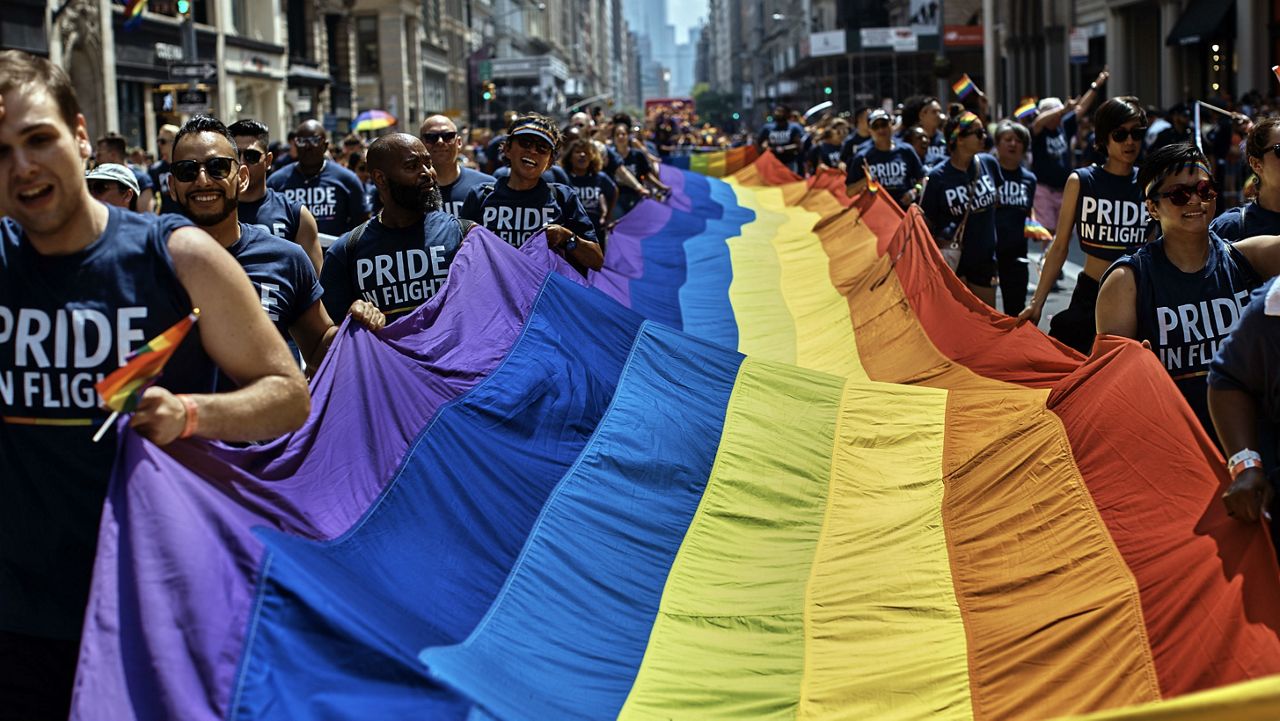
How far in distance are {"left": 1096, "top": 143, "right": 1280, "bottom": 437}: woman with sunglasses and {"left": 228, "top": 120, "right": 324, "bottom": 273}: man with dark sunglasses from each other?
146 inches

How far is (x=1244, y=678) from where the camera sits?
403cm

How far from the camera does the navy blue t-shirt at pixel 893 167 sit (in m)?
16.8

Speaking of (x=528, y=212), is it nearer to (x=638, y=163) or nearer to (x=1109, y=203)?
(x=1109, y=203)

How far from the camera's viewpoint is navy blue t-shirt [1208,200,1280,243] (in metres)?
6.49

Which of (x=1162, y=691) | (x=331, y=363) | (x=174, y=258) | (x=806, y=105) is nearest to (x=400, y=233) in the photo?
(x=331, y=363)

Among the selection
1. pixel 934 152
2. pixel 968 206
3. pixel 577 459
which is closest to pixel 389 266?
pixel 577 459

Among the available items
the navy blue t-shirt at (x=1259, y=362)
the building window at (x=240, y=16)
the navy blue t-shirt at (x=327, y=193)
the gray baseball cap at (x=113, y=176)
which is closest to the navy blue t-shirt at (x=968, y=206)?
the navy blue t-shirt at (x=327, y=193)

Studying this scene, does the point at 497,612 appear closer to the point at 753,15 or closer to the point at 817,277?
the point at 817,277

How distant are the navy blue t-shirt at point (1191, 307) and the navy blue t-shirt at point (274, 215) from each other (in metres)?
4.16

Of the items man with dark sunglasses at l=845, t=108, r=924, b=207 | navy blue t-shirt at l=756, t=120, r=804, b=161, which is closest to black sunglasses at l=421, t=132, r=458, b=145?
man with dark sunglasses at l=845, t=108, r=924, b=207

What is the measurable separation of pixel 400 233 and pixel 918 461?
2.70m

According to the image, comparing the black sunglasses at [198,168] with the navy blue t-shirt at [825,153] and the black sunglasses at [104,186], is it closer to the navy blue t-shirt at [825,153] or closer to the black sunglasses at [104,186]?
the black sunglasses at [104,186]

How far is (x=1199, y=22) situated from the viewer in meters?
38.7

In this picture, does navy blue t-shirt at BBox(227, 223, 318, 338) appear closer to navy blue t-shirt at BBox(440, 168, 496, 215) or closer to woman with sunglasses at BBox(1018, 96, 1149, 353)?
woman with sunglasses at BBox(1018, 96, 1149, 353)
